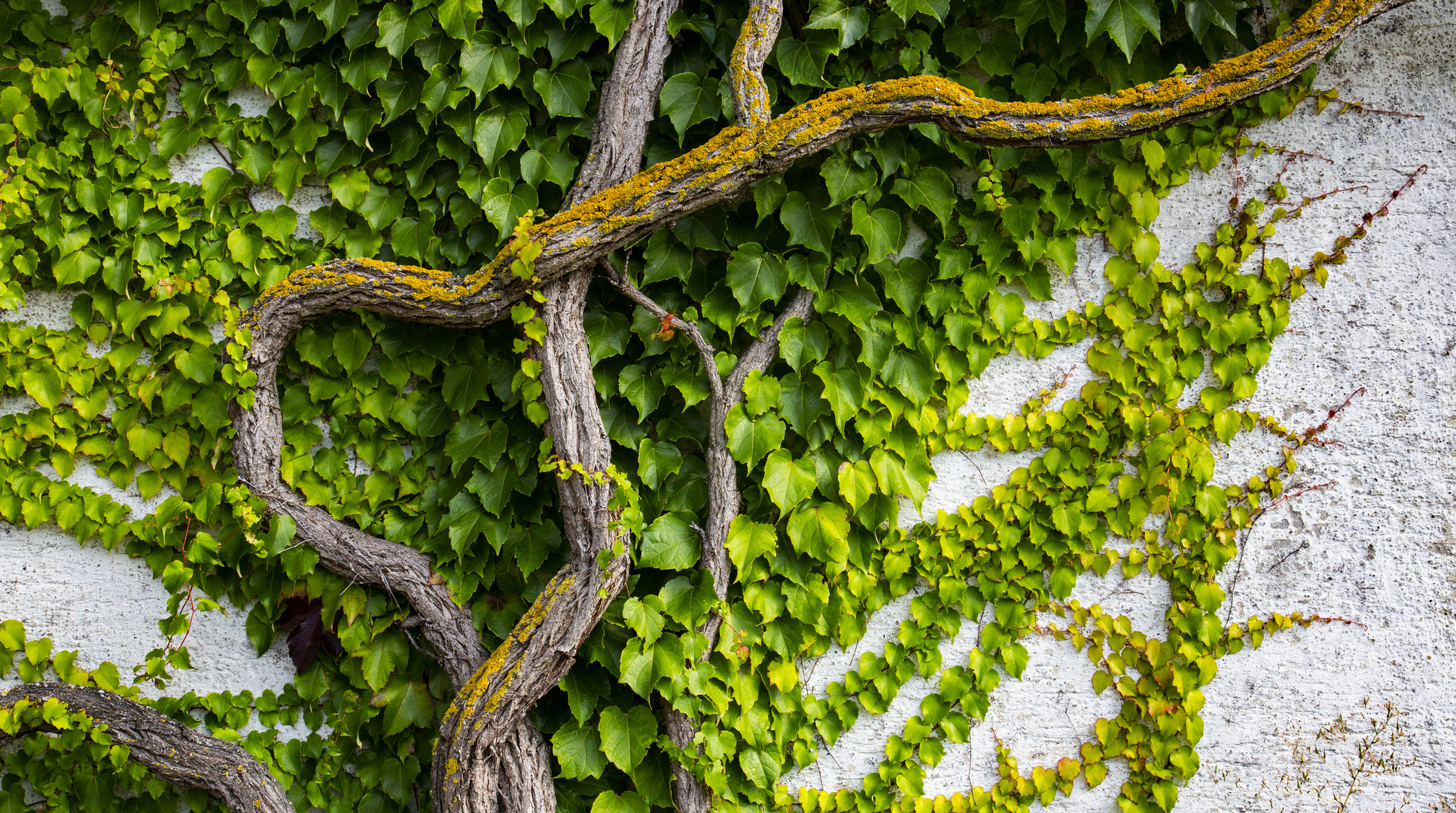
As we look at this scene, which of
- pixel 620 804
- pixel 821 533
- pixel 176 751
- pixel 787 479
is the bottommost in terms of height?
pixel 620 804

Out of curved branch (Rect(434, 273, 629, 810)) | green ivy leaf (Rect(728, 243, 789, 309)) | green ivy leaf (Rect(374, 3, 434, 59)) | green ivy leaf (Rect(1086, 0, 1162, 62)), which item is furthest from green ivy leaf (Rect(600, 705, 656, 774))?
green ivy leaf (Rect(1086, 0, 1162, 62))

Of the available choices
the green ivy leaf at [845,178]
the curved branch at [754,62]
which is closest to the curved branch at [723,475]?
the green ivy leaf at [845,178]

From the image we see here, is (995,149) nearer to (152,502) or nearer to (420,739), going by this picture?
(420,739)

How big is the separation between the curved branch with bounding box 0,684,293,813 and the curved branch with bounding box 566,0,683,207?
191 centimetres

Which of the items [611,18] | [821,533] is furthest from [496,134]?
[821,533]

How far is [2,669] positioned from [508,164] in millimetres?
2245

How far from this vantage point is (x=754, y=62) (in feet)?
6.93

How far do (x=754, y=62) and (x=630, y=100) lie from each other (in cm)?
38

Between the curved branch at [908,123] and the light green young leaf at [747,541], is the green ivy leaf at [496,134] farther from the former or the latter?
the light green young leaf at [747,541]

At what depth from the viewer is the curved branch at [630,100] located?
7.35ft

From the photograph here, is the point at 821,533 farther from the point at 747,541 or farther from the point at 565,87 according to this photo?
the point at 565,87

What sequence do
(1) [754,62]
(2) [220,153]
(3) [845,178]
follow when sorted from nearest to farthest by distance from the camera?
(1) [754,62]
(3) [845,178]
(2) [220,153]

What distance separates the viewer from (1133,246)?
7.75 ft

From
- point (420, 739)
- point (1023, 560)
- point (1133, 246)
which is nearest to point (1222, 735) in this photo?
point (1023, 560)
